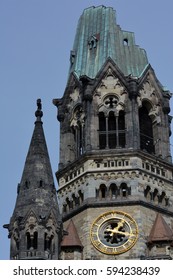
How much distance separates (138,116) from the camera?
4191cm

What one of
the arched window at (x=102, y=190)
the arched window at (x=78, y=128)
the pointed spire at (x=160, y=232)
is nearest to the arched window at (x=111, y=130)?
the arched window at (x=78, y=128)

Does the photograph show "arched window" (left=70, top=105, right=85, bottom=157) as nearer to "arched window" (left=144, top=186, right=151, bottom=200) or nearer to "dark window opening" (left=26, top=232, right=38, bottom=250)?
"arched window" (left=144, top=186, right=151, bottom=200)

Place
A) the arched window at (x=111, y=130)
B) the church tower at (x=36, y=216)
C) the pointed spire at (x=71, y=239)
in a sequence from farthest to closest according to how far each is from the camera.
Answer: the arched window at (x=111, y=130)
the pointed spire at (x=71, y=239)
the church tower at (x=36, y=216)

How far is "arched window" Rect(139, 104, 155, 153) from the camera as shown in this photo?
41.6 m

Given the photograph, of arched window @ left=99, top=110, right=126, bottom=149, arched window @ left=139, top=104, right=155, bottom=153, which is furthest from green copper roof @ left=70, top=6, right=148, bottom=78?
arched window @ left=99, top=110, right=126, bottom=149

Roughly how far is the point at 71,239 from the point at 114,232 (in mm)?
1880

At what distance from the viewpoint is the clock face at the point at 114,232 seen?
123 ft

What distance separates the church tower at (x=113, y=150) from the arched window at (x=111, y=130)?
0.05 meters

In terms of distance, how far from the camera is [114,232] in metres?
38.0

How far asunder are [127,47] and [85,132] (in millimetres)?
6071

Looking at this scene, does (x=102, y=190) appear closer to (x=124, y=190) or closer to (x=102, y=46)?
(x=124, y=190)

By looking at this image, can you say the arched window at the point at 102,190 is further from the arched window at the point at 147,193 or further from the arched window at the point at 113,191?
the arched window at the point at 147,193

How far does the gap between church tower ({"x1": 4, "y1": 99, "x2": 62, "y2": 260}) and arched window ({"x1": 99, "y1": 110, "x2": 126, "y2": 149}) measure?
545 centimetres
